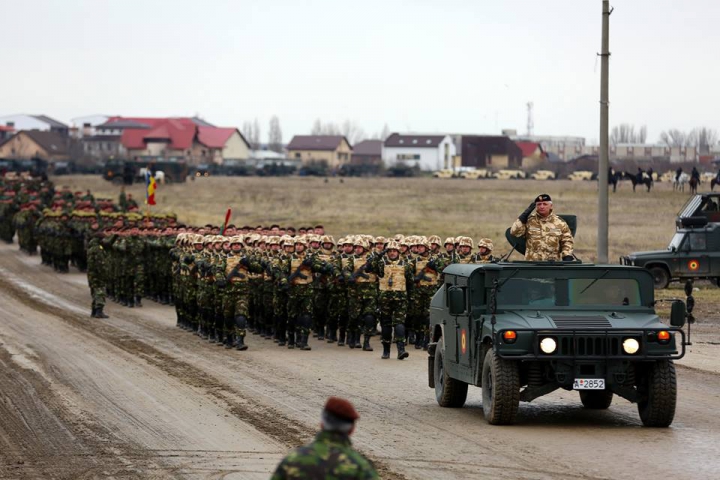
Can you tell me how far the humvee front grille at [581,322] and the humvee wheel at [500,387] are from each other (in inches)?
24.3

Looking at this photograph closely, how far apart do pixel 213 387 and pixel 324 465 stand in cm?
1118

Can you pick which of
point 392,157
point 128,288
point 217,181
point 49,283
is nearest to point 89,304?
point 128,288

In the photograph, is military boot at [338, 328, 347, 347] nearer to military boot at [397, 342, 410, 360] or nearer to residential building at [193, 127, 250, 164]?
military boot at [397, 342, 410, 360]

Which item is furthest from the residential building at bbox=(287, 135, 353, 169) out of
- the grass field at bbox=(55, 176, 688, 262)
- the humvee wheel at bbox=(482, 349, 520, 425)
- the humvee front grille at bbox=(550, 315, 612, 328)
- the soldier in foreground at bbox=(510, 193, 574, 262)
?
the humvee front grille at bbox=(550, 315, 612, 328)

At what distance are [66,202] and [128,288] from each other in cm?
1887

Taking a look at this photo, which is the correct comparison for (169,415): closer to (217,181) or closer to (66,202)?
(66,202)

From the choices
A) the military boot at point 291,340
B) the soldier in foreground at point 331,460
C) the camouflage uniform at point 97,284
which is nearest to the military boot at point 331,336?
the military boot at point 291,340

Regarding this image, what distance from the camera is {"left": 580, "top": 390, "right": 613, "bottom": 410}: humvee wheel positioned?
585 inches

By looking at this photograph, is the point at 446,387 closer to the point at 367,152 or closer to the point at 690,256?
the point at 690,256

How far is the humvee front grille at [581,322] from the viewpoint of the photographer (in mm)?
13062

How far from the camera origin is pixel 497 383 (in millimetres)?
13031

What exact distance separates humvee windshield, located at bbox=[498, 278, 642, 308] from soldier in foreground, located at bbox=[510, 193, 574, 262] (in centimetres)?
157

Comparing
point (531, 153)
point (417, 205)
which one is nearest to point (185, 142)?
point (531, 153)

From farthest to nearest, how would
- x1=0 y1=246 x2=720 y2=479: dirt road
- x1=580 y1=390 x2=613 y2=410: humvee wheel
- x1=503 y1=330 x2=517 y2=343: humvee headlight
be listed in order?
x1=580 y1=390 x2=613 y2=410: humvee wheel < x1=503 y1=330 x2=517 y2=343: humvee headlight < x1=0 y1=246 x2=720 y2=479: dirt road
